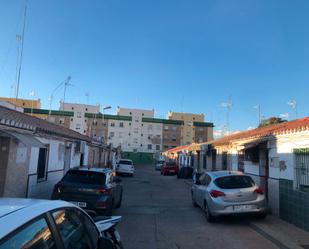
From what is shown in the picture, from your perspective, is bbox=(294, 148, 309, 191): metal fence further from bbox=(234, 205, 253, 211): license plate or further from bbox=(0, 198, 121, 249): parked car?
bbox=(0, 198, 121, 249): parked car

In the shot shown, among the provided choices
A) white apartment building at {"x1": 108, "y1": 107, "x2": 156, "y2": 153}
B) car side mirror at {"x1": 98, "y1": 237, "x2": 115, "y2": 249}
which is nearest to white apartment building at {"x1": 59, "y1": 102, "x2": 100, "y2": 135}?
white apartment building at {"x1": 108, "y1": 107, "x2": 156, "y2": 153}

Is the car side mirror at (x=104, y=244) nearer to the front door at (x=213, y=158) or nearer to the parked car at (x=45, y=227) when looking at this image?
the parked car at (x=45, y=227)

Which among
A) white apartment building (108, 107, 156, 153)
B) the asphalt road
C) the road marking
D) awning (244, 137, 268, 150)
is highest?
white apartment building (108, 107, 156, 153)

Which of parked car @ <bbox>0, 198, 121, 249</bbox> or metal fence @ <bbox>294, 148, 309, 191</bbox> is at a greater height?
metal fence @ <bbox>294, 148, 309, 191</bbox>

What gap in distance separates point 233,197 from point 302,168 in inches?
83.8

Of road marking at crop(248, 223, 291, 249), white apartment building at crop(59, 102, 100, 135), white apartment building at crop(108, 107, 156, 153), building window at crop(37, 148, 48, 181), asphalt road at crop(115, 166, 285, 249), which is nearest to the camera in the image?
road marking at crop(248, 223, 291, 249)

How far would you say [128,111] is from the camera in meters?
92.9

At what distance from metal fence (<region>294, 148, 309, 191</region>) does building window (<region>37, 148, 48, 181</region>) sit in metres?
9.10

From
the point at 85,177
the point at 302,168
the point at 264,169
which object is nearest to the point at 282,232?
the point at 302,168

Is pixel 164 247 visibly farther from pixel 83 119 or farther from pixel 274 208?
pixel 83 119

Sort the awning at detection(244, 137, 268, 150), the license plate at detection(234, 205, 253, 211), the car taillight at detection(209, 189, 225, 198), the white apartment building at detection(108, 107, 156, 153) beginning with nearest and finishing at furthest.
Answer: the license plate at detection(234, 205, 253, 211)
the car taillight at detection(209, 189, 225, 198)
the awning at detection(244, 137, 268, 150)
the white apartment building at detection(108, 107, 156, 153)

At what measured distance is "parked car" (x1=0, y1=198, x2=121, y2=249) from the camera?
1.99 m

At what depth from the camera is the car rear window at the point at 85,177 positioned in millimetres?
9414

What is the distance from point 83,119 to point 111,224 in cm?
8529
